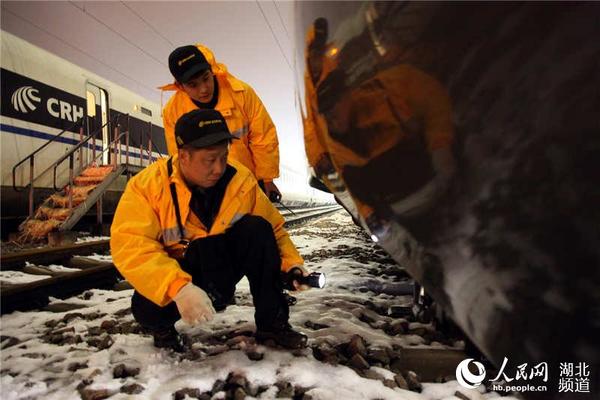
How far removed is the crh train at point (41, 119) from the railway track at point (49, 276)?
2699 millimetres

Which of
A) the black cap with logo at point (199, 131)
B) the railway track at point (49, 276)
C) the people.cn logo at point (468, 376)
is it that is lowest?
the people.cn logo at point (468, 376)

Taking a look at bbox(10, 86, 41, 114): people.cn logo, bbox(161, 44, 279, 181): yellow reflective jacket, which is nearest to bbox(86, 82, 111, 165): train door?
bbox(10, 86, 41, 114): people.cn logo

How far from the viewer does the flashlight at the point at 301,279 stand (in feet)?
5.66

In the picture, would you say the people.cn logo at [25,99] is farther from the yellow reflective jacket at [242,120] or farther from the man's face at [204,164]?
the man's face at [204,164]

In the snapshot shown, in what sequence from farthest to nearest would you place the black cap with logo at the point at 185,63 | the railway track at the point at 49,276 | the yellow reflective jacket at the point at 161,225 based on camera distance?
the railway track at the point at 49,276, the black cap with logo at the point at 185,63, the yellow reflective jacket at the point at 161,225

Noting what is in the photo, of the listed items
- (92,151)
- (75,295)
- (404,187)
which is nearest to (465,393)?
(404,187)

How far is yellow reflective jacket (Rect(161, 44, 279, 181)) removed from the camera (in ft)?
8.48

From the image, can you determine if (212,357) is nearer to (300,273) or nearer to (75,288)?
(300,273)

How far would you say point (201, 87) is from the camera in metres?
2.41

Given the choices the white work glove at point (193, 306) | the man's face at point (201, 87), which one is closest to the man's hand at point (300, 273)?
the white work glove at point (193, 306)

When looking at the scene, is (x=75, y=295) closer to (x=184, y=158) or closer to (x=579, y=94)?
(x=184, y=158)

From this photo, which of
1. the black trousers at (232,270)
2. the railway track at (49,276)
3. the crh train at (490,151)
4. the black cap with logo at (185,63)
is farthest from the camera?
the railway track at (49,276)

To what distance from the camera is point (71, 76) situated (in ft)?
25.4

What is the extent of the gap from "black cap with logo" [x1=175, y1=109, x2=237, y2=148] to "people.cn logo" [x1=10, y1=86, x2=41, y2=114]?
617 centimetres
